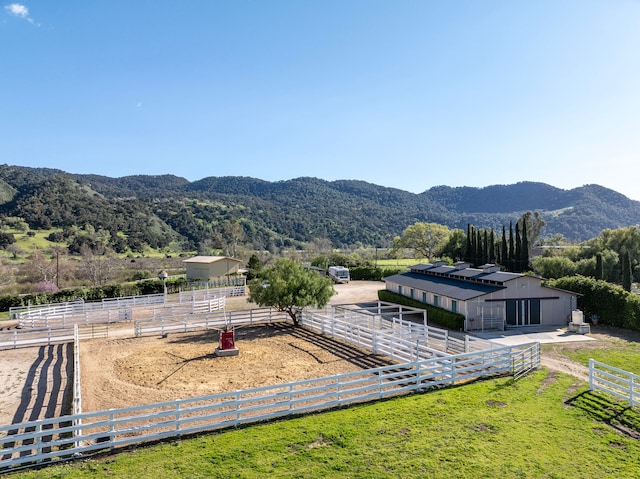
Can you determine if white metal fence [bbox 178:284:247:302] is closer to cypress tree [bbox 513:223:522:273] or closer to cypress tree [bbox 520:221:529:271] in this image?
cypress tree [bbox 513:223:522:273]

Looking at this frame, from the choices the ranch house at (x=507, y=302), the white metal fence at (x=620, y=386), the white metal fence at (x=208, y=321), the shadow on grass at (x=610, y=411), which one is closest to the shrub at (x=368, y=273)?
the ranch house at (x=507, y=302)

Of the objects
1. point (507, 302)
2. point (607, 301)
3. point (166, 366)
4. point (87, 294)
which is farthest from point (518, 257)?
point (87, 294)

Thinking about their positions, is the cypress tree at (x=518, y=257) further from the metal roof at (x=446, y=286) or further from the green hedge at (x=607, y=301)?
the green hedge at (x=607, y=301)

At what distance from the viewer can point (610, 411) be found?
38.9ft

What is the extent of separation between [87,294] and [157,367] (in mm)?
26410

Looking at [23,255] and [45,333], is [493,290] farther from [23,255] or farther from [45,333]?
[23,255]

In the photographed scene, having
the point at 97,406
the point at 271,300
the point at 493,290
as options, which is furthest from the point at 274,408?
the point at 493,290

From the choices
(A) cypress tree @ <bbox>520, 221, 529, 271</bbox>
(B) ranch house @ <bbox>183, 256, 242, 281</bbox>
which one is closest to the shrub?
(A) cypress tree @ <bbox>520, 221, 529, 271</bbox>

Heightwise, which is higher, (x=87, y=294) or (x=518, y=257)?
(x=518, y=257)

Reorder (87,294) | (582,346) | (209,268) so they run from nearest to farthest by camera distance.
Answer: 1. (582,346)
2. (87,294)
3. (209,268)

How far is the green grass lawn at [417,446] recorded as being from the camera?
873 cm

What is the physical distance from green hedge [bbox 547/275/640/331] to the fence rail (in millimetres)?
13144

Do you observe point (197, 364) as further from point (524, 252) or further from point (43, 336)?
point (524, 252)

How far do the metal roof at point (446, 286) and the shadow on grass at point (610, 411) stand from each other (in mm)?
12798
